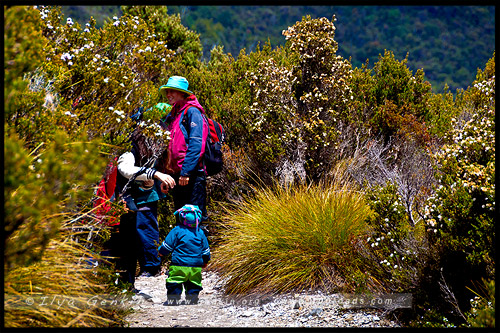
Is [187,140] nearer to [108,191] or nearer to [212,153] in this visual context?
[212,153]

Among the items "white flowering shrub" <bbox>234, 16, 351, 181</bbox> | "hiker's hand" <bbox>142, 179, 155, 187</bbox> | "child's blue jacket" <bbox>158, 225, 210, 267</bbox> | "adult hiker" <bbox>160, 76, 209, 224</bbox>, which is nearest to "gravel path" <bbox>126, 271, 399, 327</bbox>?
"child's blue jacket" <bbox>158, 225, 210, 267</bbox>

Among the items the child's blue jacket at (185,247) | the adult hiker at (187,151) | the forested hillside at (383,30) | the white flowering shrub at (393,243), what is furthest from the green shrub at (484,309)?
the forested hillside at (383,30)

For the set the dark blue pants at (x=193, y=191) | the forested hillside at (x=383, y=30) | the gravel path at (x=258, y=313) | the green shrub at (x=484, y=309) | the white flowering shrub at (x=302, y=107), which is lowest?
the gravel path at (x=258, y=313)

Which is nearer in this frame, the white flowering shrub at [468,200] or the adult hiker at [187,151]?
the white flowering shrub at [468,200]

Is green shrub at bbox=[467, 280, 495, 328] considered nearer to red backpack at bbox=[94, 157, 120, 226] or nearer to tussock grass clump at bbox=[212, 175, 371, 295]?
tussock grass clump at bbox=[212, 175, 371, 295]

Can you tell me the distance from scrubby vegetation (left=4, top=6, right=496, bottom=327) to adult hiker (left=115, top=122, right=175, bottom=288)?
8.1 inches

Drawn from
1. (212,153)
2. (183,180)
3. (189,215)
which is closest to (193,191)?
(183,180)

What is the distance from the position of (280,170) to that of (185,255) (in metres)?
2.56

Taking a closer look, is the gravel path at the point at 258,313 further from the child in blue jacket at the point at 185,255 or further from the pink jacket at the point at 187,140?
the pink jacket at the point at 187,140

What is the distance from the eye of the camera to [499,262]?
2.86 metres

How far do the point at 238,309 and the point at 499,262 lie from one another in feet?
7.56

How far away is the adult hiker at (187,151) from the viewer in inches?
174

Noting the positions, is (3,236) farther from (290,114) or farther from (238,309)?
(290,114)

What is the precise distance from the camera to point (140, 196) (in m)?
4.37
